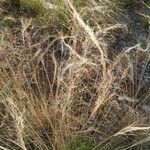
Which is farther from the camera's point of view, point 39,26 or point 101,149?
point 39,26

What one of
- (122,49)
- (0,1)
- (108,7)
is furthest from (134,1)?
(0,1)

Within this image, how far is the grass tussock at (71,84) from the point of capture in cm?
176

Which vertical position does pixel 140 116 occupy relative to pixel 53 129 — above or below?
below

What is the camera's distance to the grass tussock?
1757 millimetres

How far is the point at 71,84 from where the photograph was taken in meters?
1.58

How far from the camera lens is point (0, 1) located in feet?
8.20

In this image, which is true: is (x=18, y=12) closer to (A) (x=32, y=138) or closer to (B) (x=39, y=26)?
(B) (x=39, y=26)

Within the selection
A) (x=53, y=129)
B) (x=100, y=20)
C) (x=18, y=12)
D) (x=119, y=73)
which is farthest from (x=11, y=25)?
(x=53, y=129)

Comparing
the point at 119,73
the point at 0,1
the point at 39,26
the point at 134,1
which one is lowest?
the point at 119,73

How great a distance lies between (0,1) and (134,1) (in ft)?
2.72

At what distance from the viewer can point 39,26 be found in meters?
2.44

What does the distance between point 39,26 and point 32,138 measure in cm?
78

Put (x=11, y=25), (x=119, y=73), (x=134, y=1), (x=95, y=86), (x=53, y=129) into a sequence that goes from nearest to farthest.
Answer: (x=53, y=129) → (x=95, y=86) → (x=119, y=73) → (x=11, y=25) → (x=134, y=1)

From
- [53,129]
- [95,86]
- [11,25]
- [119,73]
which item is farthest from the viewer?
[11,25]
